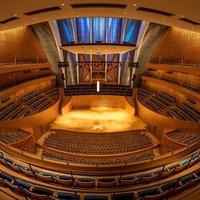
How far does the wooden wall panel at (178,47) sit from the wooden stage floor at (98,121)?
6087 millimetres

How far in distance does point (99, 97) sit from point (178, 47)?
28.1 feet

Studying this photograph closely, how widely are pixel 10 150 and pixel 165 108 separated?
426 inches

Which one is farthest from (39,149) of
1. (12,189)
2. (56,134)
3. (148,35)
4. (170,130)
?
(148,35)

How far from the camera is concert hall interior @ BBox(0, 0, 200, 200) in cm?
456

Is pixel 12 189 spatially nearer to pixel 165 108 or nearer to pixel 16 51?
pixel 165 108

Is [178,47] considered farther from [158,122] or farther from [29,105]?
[29,105]

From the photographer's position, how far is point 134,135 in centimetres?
1191

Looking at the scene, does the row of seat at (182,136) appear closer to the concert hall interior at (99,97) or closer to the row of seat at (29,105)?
the concert hall interior at (99,97)

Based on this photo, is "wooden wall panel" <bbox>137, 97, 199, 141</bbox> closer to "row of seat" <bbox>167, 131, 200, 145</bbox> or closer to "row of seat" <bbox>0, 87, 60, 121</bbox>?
"row of seat" <bbox>167, 131, 200, 145</bbox>

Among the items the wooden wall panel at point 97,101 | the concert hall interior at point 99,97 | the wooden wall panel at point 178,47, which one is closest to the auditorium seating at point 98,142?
the concert hall interior at point 99,97

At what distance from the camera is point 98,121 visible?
14586mm

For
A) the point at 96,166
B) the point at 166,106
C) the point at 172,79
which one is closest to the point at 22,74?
the point at 96,166

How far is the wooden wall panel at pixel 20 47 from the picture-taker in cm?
1280

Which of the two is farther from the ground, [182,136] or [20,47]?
[20,47]
